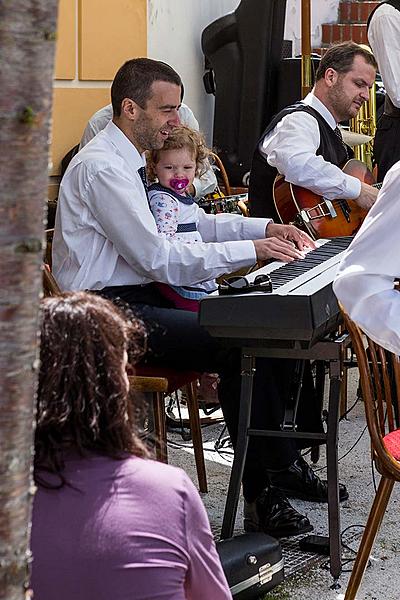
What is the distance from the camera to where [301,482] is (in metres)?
3.75

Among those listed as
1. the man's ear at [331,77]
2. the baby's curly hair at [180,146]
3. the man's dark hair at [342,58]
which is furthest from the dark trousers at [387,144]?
the baby's curly hair at [180,146]

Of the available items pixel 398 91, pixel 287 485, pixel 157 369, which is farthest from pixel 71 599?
pixel 398 91

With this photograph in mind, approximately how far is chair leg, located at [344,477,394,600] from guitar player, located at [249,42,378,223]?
1.79 metres

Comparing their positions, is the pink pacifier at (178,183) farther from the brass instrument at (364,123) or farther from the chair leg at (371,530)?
the brass instrument at (364,123)

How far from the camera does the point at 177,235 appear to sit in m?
3.74

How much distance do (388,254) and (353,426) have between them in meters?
2.34

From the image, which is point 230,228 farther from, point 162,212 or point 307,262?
point 307,262

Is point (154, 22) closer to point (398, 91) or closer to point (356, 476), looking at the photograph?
point (398, 91)

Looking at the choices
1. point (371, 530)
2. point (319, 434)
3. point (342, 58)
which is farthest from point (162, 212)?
point (342, 58)

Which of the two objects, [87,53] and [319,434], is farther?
[87,53]

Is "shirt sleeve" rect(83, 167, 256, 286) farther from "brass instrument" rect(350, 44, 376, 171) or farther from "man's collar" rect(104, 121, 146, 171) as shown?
"brass instrument" rect(350, 44, 376, 171)

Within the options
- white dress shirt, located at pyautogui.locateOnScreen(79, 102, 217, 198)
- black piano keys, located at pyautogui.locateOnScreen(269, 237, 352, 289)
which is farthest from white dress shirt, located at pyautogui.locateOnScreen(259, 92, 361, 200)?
white dress shirt, located at pyautogui.locateOnScreen(79, 102, 217, 198)

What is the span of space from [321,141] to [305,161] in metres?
0.32

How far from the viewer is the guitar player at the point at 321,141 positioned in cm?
432
